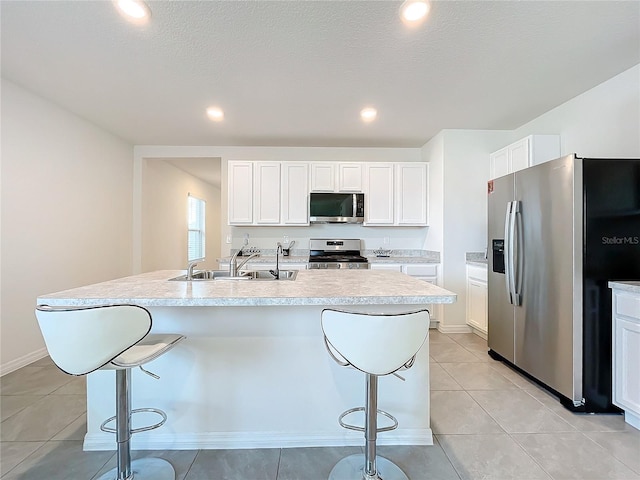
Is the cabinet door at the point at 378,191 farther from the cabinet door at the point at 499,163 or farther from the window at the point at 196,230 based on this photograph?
the window at the point at 196,230

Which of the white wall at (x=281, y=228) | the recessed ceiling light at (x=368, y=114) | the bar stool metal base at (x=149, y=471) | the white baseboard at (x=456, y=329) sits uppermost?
the recessed ceiling light at (x=368, y=114)

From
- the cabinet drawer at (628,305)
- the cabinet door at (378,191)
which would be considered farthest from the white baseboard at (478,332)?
the cabinet door at (378,191)

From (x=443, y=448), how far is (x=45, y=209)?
13.0 feet

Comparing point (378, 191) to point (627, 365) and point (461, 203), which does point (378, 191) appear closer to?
point (461, 203)

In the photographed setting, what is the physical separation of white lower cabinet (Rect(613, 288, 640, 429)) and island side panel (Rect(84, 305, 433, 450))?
1305mm

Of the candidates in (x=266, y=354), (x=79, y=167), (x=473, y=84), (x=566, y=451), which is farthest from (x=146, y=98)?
Answer: (x=566, y=451)

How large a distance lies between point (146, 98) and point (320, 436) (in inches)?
128

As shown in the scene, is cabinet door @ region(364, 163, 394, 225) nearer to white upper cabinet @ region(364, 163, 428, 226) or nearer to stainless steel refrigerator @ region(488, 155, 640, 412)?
white upper cabinet @ region(364, 163, 428, 226)

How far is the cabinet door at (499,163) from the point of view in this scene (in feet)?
11.5

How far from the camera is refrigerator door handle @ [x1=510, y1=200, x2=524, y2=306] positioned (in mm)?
2503

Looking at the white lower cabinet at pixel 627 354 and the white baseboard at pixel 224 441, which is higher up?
the white lower cabinet at pixel 627 354

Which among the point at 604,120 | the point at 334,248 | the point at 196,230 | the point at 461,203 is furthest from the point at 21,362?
the point at 604,120

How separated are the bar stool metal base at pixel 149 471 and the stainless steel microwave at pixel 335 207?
303 centimetres

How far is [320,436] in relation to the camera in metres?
1.74
